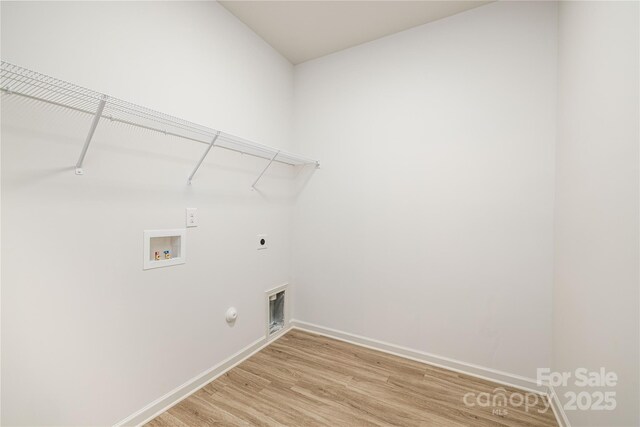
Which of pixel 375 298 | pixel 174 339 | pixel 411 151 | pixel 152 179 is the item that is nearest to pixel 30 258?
pixel 152 179

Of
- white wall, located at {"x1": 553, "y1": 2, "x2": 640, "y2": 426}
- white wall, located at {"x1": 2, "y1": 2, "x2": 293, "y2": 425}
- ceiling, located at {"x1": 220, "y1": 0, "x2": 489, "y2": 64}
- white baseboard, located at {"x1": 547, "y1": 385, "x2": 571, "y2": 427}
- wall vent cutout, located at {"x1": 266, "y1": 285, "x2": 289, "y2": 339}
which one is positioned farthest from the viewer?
wall vent cutout, located at {"x1": 266, "y1": 285, "x2": 289, "y2": 339}

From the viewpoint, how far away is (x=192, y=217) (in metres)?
1.68

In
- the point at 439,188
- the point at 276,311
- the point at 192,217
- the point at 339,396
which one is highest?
the point at 439,188

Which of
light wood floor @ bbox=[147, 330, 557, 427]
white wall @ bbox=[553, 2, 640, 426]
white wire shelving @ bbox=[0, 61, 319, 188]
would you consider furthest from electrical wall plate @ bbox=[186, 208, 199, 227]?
white wall @ bbox=[553, 2, 640, 426]

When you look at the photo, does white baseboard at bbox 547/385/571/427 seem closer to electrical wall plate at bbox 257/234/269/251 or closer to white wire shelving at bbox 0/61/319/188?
electrical wall plate at bbox 257/234/269/251

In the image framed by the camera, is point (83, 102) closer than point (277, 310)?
Yes

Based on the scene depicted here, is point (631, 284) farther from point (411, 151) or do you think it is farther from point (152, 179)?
point (152, 179)

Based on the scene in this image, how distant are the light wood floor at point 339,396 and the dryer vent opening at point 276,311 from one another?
1.03ft

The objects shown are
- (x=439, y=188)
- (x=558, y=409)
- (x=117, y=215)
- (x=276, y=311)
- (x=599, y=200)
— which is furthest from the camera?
(x=276, y=311)

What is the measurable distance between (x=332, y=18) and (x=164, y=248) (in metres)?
2.01

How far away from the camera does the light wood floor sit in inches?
58.2

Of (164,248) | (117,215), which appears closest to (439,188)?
(164,248)

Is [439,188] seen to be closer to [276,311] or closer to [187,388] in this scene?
[276,311]

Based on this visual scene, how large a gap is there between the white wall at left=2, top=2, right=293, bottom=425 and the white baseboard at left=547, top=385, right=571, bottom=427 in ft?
6.61
